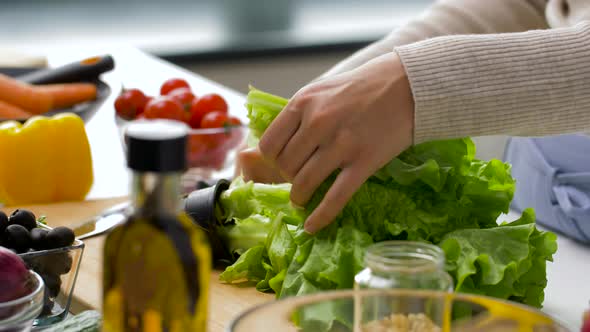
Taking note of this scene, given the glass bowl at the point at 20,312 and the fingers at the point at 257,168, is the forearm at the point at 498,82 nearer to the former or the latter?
the fingers at the point at 257,168

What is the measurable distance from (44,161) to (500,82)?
89 cm

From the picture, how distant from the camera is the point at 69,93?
83.0 inches

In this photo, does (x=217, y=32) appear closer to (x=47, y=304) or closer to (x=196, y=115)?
(x=196, y=115)

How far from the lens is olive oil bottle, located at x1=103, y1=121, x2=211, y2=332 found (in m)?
0.75

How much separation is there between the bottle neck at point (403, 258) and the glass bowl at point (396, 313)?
6 centimetres

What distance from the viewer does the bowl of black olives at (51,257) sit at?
46.8 inches

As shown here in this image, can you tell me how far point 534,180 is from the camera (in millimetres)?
1729

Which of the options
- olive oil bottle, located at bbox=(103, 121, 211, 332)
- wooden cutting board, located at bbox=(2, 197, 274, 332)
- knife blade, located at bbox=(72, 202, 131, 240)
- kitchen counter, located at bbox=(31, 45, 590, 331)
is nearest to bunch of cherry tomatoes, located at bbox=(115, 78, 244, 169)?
kitchen counter, located at bbox=(31, 45, 590, 331)

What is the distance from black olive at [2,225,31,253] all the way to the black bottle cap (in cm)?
53

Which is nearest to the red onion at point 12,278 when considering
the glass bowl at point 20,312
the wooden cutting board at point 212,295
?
the glass bowl at point 20,312

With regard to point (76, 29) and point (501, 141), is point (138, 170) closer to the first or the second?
point (501, 141)

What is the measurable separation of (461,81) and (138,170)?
63cm

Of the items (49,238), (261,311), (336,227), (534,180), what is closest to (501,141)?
(534,180)

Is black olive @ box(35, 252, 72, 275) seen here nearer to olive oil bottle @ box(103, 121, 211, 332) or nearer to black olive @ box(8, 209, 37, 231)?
black olive @ box(8, 209, 37, 231)
